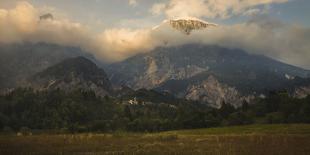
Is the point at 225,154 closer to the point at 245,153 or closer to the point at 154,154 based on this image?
the point at 245,153

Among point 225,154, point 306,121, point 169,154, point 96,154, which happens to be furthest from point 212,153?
point 306,121

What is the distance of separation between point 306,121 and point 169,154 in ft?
518

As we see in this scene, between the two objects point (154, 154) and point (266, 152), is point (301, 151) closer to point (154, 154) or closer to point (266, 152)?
point (266, 152)

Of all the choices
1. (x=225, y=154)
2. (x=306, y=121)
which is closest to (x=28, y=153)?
(x=225, y=154)

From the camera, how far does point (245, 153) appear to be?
6125cm

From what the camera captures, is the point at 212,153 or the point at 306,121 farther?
the point at 306,121

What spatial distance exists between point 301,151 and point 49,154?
39.6m

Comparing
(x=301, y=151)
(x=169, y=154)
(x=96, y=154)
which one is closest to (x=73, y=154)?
(x=96, y=154)

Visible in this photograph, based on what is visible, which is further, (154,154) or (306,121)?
(306,121)

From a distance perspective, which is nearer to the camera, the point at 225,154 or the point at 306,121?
the point at 225,154

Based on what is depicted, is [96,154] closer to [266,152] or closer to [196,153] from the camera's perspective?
[196,153]

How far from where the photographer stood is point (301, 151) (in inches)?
2468

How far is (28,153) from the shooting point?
62.1 metres

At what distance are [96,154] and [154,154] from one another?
9.25 m
